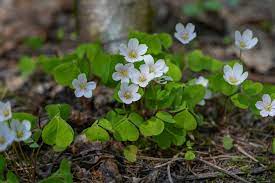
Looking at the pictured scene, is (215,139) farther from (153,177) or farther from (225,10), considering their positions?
(225,10)

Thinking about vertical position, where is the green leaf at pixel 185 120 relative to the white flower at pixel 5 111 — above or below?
below

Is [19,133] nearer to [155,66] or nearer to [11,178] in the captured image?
[11,178]

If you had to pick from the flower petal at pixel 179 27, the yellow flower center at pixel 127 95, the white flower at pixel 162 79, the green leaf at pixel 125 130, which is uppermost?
the flower petal at pixel 179 27

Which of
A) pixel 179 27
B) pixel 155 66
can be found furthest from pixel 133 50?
pixel 179 27

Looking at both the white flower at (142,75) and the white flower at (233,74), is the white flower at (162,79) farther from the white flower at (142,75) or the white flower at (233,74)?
the white flower at (233,74)

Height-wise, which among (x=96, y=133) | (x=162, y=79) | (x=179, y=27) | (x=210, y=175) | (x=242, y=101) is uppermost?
(x=179, y=27)

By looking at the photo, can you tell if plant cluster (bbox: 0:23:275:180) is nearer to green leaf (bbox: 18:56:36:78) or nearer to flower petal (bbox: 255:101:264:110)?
flower petal (bbox: 255:101:264:110)

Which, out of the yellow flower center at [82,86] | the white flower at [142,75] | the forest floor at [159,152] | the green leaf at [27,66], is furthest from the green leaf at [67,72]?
the green leaf at [27,66]
